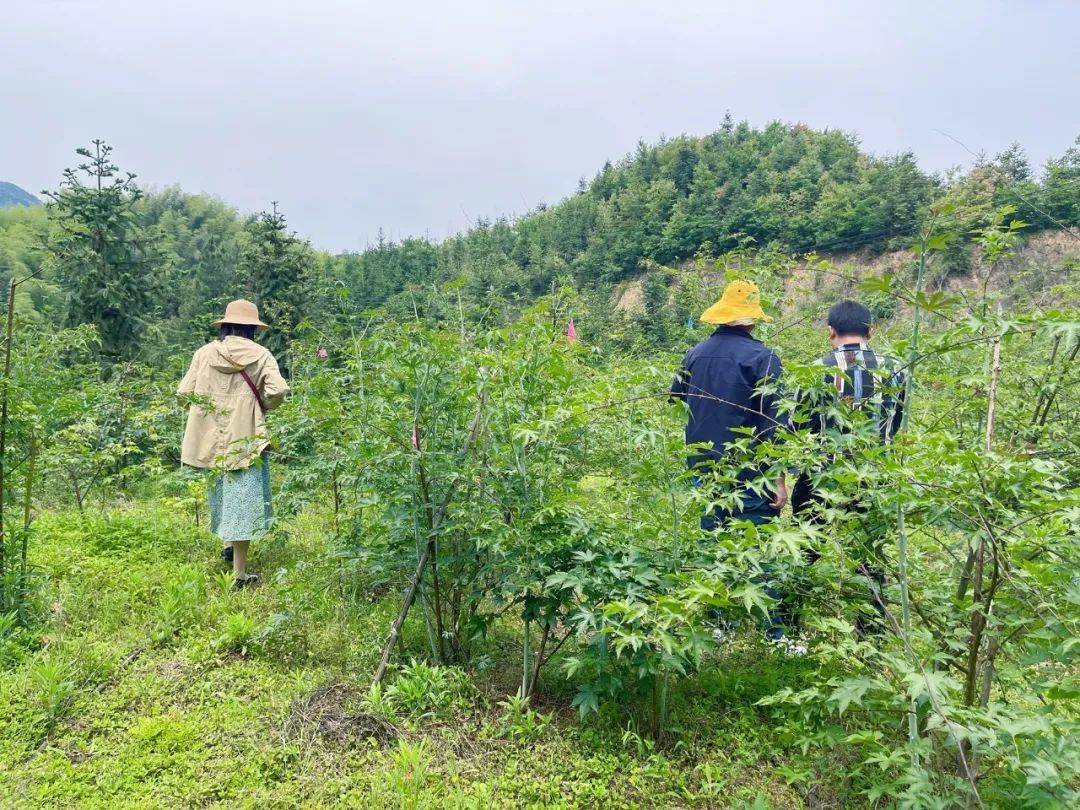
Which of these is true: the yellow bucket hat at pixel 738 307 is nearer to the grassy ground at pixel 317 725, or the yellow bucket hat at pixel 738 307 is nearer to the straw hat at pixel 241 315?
the grassy ground at pixel 317 725

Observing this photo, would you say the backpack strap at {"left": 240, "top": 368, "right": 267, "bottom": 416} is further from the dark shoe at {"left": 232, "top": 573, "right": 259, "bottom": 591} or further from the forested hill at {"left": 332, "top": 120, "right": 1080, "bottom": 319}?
the forested hill at {"left": 332, "top": 120, "right": 1080, "bottom": 319}

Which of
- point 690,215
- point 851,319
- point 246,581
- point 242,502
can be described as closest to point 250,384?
point 242,502

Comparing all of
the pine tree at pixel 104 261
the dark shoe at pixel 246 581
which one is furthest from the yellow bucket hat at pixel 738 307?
the pine tree at pixel 104 261

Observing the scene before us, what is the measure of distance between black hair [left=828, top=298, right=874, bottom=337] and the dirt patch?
299 cm

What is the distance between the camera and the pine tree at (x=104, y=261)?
11.2 m

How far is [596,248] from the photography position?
3647 centimetres

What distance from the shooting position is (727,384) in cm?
327

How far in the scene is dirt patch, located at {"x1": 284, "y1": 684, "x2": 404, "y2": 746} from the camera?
2520 mm

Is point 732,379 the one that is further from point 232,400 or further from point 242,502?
point 232,400

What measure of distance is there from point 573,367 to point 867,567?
1.53m

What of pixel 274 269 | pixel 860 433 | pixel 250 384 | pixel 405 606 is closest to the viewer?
pixel 860 433

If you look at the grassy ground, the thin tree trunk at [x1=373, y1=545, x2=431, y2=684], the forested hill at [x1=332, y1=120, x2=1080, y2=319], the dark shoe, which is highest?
the forested hill at [x1=332, y1=120, x2=1080, y2=319]

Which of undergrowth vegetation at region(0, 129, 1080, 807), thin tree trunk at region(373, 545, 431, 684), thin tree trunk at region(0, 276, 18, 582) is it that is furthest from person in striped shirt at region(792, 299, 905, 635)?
thin tree trunk at region(0, 276, 18, 582)

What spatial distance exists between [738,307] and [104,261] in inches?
495
